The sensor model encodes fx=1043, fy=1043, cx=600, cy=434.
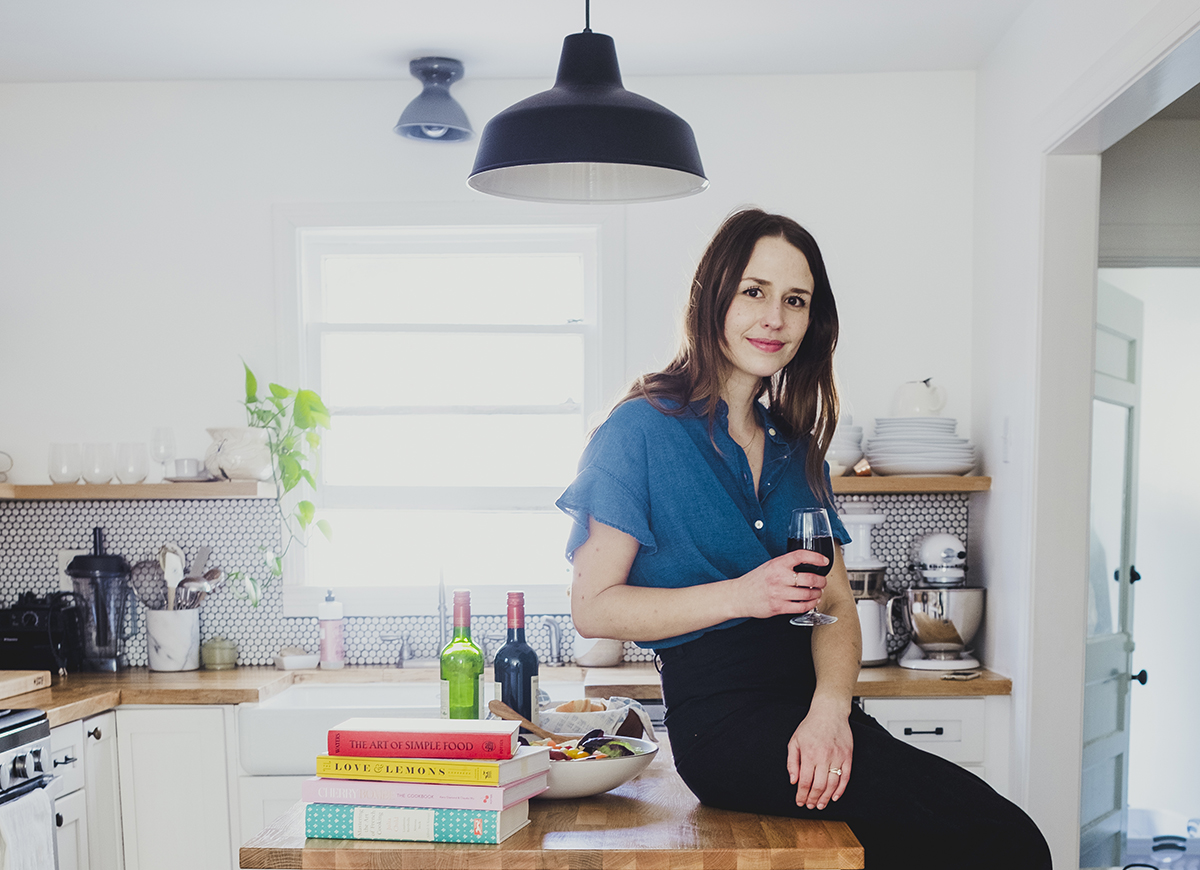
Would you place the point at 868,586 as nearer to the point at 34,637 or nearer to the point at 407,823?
the point at 407,823

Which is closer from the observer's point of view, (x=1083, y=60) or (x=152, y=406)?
(x=1083, y=60)

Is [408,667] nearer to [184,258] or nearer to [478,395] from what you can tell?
[478,395]

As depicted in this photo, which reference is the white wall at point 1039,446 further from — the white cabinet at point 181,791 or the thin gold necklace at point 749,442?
the white cabinet at point 181,791

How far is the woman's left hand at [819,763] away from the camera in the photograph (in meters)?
1.39

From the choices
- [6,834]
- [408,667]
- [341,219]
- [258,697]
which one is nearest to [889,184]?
[341,219]

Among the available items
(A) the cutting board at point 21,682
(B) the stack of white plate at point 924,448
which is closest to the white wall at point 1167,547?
(B) the stack of white plate at point 924,448

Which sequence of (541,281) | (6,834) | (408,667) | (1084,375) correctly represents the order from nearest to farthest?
1. (6,834)
2. (1084,375)
3. (408,667)
4. (541,281)

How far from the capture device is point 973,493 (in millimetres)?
3488

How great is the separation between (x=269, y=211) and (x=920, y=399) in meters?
2.29

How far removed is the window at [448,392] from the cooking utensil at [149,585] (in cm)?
50

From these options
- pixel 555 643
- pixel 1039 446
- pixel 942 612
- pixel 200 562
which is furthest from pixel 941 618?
pixel 200 562

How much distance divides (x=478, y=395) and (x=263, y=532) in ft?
2.87

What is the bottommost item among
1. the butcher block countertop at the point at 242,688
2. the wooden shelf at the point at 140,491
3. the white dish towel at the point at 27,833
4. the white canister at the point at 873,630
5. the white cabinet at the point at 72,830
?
the white cabinet at the point at 72,830

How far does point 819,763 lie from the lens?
1.39 meters
